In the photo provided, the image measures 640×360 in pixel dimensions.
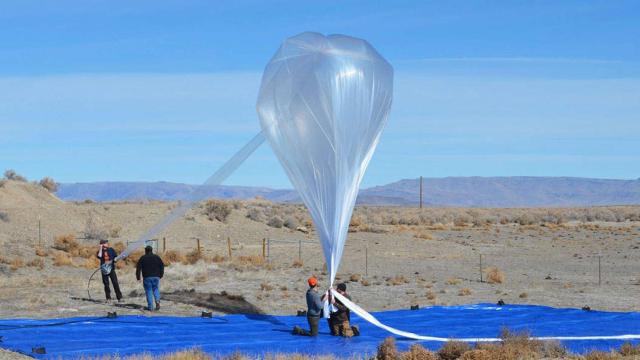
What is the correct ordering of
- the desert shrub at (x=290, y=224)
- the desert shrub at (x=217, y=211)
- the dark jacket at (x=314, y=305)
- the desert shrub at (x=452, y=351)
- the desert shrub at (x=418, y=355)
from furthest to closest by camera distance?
1. the desert shrub at (x=217, y=211)
2. the desert shrub at (x=290, y=224)
3. the dark jacket at (x=314, y=305)
4. the desert shrub at (x=452, y=351)
5. the desert shrub at (x=418, y=355)

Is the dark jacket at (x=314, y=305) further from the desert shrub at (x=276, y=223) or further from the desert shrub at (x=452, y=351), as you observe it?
the desert shrub at (x=276, y=223)

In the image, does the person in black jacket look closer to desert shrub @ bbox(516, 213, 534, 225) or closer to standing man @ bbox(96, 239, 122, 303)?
standing man @ bbox(96, 239, 122, 303)

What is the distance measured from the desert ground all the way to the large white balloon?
5.39 meters

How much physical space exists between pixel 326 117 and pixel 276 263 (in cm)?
2103

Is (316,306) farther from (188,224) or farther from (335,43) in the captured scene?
(188,224)

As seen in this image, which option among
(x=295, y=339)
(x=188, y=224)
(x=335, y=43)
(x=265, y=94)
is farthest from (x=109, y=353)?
Result: (x=188, y=224)

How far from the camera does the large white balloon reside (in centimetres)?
1748

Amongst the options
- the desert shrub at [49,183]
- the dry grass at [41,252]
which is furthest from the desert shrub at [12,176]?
the dry grass at [41,252]

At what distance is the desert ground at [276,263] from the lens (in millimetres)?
24728

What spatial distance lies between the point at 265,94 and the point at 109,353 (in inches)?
212

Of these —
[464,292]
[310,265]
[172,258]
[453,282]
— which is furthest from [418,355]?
[172,258]

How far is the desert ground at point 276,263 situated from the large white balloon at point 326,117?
5391 millimetres

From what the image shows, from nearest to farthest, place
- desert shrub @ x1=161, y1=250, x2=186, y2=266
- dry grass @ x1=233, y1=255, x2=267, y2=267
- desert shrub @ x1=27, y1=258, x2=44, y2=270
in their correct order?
desert shrub @ x1=27, y1=258, x2=44, y2=270 → dry grass @ x1=233, y1=255, x2=267, y2=267 → desert shrub @ x1=161, y1=250, x2=186, y2=266

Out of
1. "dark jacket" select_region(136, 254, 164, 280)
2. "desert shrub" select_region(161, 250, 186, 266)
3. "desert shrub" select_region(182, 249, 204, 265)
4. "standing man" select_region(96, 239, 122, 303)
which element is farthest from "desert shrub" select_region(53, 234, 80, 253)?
"dark jacket" select_region(136, 254, 164, 280)
